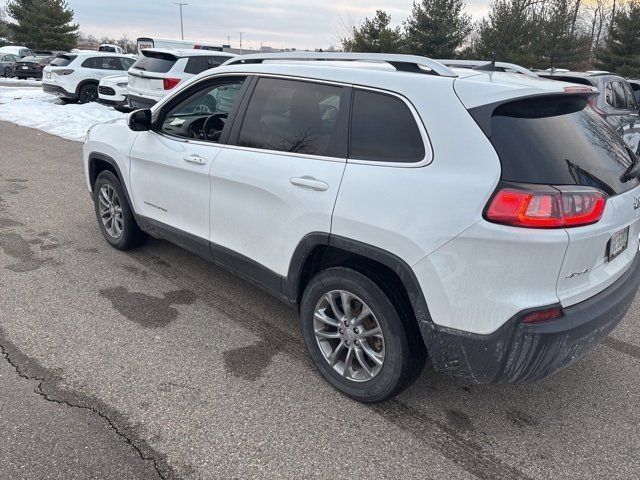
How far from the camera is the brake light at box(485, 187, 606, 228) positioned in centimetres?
220

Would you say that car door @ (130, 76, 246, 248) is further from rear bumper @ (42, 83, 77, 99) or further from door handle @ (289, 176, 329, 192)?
rear bumper @ (42, 83, 77, 99)

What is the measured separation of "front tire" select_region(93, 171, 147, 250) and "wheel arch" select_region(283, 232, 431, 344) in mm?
2175

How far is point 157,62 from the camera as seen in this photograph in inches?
469

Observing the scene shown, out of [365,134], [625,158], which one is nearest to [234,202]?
[365,134]

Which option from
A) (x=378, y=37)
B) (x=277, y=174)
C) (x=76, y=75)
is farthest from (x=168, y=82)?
(x=378, y=37)

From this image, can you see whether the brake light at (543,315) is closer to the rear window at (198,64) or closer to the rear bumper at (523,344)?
the rear bumper at (523,344)

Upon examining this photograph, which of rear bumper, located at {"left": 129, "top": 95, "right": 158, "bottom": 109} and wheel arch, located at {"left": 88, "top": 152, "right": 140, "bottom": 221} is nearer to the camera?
wheel arch, located at {"left": 88, "top": 152, "right": 140, "bottom": 221}

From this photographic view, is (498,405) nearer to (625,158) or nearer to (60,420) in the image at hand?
(625,158)

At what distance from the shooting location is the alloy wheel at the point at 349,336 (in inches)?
110

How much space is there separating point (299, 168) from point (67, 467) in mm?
1844

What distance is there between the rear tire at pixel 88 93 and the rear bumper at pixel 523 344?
16556 millimetres

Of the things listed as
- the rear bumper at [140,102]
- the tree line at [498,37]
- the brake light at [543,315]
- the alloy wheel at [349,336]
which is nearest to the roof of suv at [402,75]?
the brake light at [543,315]

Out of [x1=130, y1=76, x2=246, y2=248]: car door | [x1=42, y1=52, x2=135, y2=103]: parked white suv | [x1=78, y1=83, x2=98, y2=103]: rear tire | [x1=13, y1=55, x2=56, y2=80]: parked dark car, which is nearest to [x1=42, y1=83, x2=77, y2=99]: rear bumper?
[x1=42, y1=52, x2=135, y2=103]: parked white suv

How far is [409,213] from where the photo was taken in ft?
7.99
